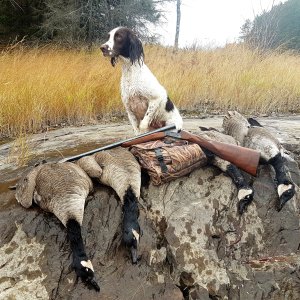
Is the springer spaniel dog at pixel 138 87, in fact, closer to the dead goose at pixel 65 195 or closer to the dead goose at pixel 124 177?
the dead goose at pixel 124 177

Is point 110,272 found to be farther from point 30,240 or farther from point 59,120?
point 59,120

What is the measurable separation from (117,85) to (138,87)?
10.4 ft

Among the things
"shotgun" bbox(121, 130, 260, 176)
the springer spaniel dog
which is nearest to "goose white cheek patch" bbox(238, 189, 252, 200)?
"shotgun" bbox(121, 130, 260, 176)

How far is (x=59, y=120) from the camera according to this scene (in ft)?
20.1

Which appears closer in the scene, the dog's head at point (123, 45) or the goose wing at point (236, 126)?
the dog's head at point (123, 45)

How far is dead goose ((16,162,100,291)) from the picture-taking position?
2.67 metres

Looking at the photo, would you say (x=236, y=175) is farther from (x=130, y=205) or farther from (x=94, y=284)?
(x=94, y=284)

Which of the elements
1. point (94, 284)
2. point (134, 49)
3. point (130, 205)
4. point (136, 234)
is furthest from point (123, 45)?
point (94, 284)

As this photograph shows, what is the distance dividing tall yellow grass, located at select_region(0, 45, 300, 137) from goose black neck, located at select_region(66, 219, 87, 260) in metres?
2.68

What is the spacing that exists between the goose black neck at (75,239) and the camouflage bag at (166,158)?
87cm

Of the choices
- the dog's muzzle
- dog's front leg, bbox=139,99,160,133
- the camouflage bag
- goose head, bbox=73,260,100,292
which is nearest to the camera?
goose head, bbox=73,260,100,292

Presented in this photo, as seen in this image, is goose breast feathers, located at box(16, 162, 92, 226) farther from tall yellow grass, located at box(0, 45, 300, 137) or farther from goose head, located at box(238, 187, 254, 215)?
tall yellow grass, located at box(0, 45, 300, 137)

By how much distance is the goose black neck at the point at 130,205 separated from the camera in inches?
118

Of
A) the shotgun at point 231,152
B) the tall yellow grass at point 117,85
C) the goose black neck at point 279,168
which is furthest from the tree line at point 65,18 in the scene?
the goose black neck at point 279,168
